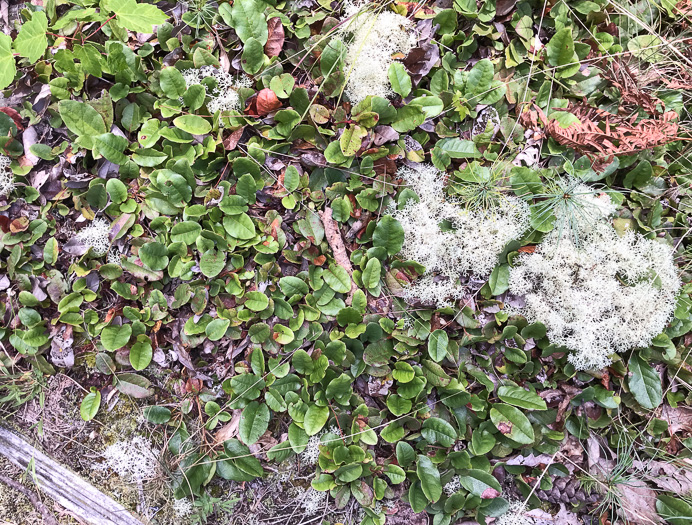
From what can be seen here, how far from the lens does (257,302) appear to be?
2.52 metres

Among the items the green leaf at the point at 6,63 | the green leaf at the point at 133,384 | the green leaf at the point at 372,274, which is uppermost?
the green leaf at the point at 6,63

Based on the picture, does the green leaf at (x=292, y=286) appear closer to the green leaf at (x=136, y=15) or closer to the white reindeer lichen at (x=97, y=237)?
the white reindeer lichen at (x=97, y=237)

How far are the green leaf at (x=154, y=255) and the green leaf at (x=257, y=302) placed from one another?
0.53 metres

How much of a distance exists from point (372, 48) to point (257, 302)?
5.23 feet

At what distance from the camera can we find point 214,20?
265cm

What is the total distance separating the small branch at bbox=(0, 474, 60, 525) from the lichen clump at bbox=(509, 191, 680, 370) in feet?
10.1

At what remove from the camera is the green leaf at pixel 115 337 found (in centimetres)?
253

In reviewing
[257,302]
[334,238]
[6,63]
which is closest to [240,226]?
[257,302]

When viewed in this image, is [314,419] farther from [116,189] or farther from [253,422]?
[116,189]

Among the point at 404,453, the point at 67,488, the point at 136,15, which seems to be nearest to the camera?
the point at 136,15

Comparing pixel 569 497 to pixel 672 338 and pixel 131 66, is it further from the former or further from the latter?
pixel 131 66

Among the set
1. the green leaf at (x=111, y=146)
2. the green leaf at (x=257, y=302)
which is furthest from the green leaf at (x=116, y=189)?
the green leaf at (x=257, y=302)

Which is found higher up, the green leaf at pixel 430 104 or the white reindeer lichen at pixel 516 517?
the green leaf at pixel 430 104

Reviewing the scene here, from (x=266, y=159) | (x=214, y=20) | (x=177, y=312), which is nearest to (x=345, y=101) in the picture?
(x=266, y=159)
